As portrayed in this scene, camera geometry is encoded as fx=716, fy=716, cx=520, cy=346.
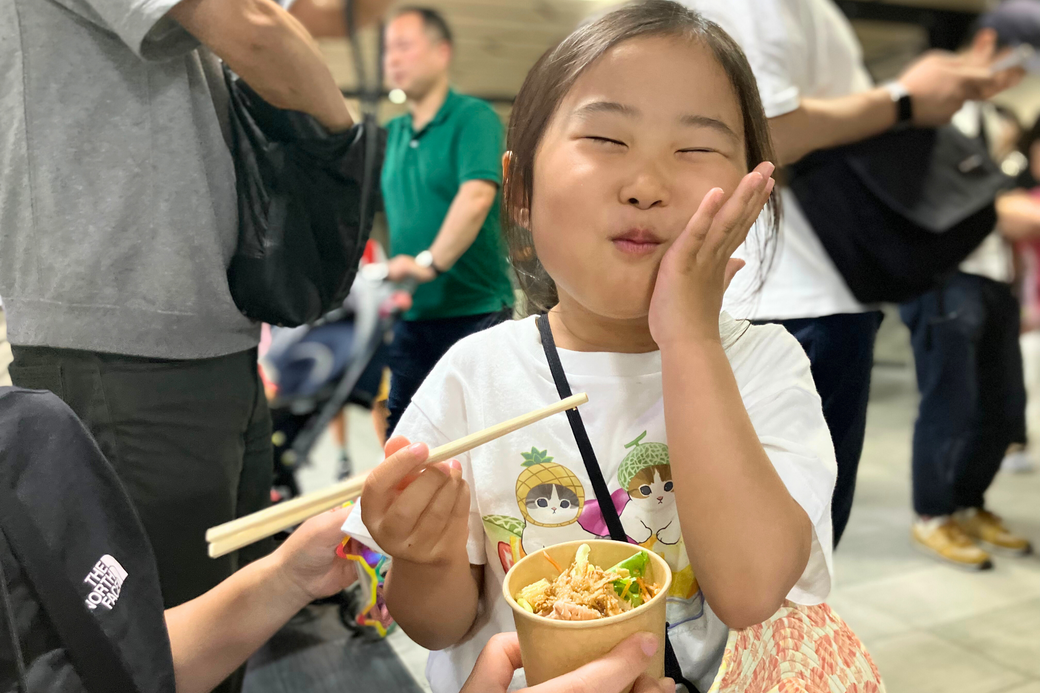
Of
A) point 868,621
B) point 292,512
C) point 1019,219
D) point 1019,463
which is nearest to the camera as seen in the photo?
point 292,512

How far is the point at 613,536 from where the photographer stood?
22.8 inches

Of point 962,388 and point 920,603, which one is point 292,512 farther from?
point 962,388

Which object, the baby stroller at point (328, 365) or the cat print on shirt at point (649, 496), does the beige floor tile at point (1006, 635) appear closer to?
the cat print on shirt at point (649, 496)

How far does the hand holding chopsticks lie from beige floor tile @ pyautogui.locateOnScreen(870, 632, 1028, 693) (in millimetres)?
1120

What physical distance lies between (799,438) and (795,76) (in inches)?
20.7

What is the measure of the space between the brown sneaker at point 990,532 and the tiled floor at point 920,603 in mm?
30

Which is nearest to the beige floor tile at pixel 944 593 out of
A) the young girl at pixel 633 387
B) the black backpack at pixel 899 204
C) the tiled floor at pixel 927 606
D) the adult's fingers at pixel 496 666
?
the tiled floor at pixel 927 606

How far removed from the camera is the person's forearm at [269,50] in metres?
0.61

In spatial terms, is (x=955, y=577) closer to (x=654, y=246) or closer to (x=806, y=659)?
(x=806, y=659)

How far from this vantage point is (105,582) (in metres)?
0.48

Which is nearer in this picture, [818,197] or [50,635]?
[50,635]

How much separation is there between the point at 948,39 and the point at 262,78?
15.6ft

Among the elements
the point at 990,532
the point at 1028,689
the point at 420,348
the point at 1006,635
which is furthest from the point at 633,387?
the point at 990,532

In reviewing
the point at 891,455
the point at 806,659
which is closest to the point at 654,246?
the point at 806,659
